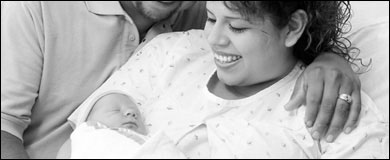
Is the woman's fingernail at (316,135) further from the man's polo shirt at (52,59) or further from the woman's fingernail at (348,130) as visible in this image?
the man's polo shirt at (52,59)

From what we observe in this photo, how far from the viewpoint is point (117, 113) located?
2.71 ft

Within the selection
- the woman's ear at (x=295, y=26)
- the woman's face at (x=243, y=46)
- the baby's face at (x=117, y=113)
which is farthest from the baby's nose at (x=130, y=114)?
the woman's ear at (x=295, y=26)

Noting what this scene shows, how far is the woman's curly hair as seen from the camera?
79 centimetres

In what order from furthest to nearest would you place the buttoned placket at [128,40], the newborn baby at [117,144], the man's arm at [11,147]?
the buttoned placket at [128,40] < the man's arm at [11,147] < the newborn baby at [117,144]

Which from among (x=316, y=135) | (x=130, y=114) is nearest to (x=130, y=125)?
(x=130, y=114)

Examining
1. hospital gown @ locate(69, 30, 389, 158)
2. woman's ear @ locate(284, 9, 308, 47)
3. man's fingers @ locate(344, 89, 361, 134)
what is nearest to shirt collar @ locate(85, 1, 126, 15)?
hospital gown @ locate(69, 30, 389, 158)

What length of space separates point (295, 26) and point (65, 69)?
32 cm

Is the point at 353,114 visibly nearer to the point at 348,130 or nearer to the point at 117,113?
the point at 348,130

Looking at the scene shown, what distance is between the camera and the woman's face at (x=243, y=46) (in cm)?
81

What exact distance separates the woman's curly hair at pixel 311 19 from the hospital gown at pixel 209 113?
0.04 meters

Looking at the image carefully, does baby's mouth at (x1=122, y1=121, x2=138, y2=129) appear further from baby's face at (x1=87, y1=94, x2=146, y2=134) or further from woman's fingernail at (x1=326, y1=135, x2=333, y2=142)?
woman's fingernail at (x1=326, y1=135, x2=333, y2=142)

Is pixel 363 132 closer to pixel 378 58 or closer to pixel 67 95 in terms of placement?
pixel 378 58

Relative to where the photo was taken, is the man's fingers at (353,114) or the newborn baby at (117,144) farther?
the man's fingers at (353,114)

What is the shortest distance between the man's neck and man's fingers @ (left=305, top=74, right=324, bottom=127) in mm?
264
